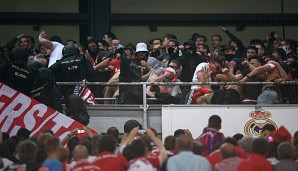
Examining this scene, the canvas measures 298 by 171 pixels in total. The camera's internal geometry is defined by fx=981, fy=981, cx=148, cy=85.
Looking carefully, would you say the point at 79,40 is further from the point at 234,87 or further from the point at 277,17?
the point at 234,87

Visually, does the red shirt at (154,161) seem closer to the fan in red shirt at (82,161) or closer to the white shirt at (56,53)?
the fan in red shirt at (82,161)

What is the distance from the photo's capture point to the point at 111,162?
14.9 metres

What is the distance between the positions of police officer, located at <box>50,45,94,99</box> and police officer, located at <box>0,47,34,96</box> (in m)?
0.90

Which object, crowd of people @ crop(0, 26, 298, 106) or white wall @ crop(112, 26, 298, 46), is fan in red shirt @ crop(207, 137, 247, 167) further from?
white wall @ crop(112, 26, 298, 46)

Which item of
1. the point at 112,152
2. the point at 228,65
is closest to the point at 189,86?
the point at 228,65

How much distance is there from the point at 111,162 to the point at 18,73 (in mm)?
5797

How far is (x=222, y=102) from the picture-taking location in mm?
21172

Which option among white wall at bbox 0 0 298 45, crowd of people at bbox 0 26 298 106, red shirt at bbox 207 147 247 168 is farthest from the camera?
white wall at bbox 0 0 298 45

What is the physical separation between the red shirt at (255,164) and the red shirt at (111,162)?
1.80 m

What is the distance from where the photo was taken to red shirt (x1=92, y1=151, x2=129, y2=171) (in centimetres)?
1488

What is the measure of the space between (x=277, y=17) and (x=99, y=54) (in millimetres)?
7918

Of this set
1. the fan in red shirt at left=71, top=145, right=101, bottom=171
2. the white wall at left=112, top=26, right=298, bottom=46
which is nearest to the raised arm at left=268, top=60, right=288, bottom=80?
the fan in red shirt at left=71, top=145, right=101, bottom=171

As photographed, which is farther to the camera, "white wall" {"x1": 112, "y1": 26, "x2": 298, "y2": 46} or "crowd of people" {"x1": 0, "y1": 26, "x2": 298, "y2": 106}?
"white wall" {"x1": 112, "y1": 26, "x2": 298, "y2": 46}

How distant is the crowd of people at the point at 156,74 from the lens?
20297 mm
